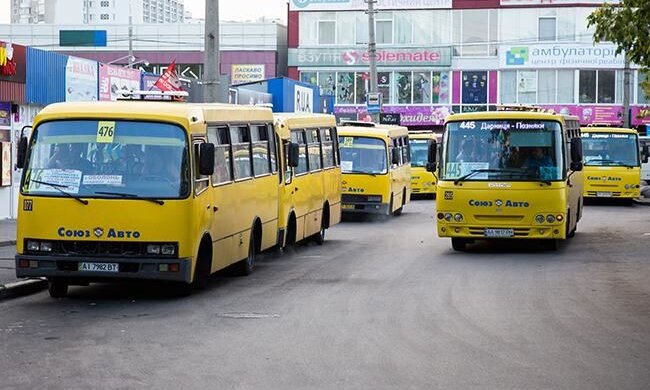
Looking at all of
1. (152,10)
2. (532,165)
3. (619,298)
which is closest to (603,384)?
(619,298)

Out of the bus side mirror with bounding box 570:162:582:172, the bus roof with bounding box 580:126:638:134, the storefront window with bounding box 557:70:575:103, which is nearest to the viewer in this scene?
the bus side mirror with bounding box 570:162:582:172

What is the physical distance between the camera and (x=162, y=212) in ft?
47.1

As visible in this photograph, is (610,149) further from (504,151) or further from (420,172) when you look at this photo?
(504,151)

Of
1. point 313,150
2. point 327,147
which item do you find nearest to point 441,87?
point 327,147

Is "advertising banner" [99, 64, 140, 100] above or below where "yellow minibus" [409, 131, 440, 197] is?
above

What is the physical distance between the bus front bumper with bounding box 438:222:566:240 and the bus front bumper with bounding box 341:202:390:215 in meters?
9.70

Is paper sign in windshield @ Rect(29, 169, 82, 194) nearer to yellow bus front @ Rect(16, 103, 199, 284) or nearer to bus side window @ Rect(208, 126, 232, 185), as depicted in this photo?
yellow bus front @ Rect(16, 103, 199, 284)

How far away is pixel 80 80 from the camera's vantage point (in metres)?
30.8

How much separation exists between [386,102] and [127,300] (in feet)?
195

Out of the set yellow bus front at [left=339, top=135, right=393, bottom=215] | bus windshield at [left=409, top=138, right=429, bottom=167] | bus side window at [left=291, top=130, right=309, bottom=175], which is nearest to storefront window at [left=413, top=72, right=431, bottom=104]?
bus windshield at [left=409, top=138, right=429, bottom=167]

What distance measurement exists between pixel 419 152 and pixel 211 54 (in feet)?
75.7

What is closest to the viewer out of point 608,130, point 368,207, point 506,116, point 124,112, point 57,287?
point 124,112

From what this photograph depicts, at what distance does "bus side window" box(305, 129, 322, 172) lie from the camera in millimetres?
24328

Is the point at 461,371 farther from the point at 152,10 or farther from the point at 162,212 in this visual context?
the point at 152,10
